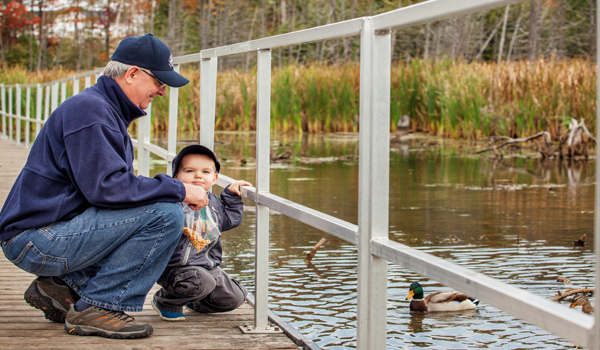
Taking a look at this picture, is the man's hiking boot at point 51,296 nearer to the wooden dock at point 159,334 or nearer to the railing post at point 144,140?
the wooden dock at point 159,334

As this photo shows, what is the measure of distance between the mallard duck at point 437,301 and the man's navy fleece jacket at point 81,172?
65.8 inches

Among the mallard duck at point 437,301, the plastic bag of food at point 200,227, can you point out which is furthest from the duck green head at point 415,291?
the plastic bag of food at point 200,227

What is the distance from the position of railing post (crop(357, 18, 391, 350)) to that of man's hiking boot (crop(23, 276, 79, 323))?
113 centimetres

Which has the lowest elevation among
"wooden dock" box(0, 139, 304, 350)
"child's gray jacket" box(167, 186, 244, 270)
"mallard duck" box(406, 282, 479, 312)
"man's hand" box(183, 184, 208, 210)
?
"mallard duck" box(406, 282, 479, 312)

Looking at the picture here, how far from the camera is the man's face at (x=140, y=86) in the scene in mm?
2432

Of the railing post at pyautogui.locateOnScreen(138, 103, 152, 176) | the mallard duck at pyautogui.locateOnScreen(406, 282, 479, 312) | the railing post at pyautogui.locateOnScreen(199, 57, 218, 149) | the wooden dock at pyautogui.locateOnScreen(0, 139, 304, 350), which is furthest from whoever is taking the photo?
the railing post at pyautogui.locateOnScreen(138, 103, 152, 176)

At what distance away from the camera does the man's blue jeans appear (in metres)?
2.34

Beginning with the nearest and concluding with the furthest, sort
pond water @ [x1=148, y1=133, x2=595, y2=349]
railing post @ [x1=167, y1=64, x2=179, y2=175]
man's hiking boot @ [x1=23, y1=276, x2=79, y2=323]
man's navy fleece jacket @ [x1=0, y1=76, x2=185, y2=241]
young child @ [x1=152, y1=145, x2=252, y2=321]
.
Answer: man's navy fleece jacket @ [x1=0, y1=76, x2=185, y2=241] → man's hiking boot @ [x1=23, y1=276, x2=79, y2=323] → young child @ [x1=152, y1=145, x2=252, y2=321] → pond water @ [x1=148, y1=133, x2=595, y2=349] → railing post @ [x1=167, y1=64, x2=179, y2=175]

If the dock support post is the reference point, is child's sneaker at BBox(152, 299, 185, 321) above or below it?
below

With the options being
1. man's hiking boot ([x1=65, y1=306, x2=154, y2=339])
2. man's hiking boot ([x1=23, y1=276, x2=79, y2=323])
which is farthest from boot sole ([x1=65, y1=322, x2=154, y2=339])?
man's hiking boot ([x1=23, y1=276, x2=79, y2=323])

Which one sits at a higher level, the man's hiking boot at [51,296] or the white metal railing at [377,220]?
the white metal railing at [377,220]

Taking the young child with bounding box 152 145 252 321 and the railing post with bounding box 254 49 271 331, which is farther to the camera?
the young child with bounding box 152 145 252 321

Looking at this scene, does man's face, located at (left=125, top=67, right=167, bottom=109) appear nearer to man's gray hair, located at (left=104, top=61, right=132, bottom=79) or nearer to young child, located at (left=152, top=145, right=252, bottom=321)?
man's gray hair, located at (left=104, top=61, right=132, bottom=79)

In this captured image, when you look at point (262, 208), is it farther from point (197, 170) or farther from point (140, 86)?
point (140, 86)
